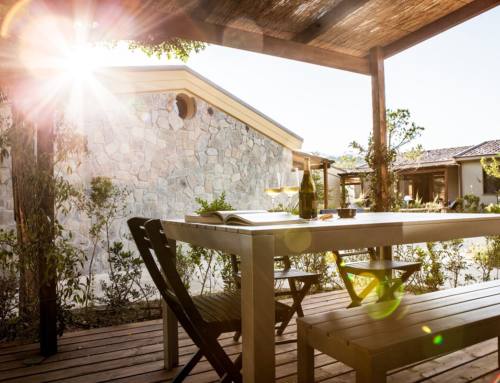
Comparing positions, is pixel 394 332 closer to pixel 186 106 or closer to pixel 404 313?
pixel 404 313

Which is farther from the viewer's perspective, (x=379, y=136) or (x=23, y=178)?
(x=379, y=136)

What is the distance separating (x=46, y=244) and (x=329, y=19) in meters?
2.98

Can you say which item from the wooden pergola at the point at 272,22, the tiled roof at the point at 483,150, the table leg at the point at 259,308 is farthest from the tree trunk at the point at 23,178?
the tiled roof at the point at 483,150

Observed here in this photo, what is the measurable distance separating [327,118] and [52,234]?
504 ft

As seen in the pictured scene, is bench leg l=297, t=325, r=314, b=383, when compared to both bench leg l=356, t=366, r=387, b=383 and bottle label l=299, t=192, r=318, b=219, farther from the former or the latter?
bottle label l=299, t=192, r=318, b=219

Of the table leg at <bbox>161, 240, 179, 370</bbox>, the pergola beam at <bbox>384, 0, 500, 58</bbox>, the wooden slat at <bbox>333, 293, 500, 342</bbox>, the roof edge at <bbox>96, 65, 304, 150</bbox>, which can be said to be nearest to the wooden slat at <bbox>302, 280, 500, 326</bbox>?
the wooden slat at <bbox>333, 293, 500, 342</bbox>

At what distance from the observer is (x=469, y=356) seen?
2561 millimetres

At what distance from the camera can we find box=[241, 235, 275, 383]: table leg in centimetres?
145

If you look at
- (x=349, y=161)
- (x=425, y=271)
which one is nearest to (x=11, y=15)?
(x=425, y=271)

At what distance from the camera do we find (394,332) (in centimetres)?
152

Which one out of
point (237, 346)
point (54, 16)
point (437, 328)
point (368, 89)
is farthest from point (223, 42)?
point (437, 328)

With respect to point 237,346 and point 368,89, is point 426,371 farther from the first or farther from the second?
point 368,89

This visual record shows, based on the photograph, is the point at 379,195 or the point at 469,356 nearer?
the point at 469,356

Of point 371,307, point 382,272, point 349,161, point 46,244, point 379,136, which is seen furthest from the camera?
point 349,161
